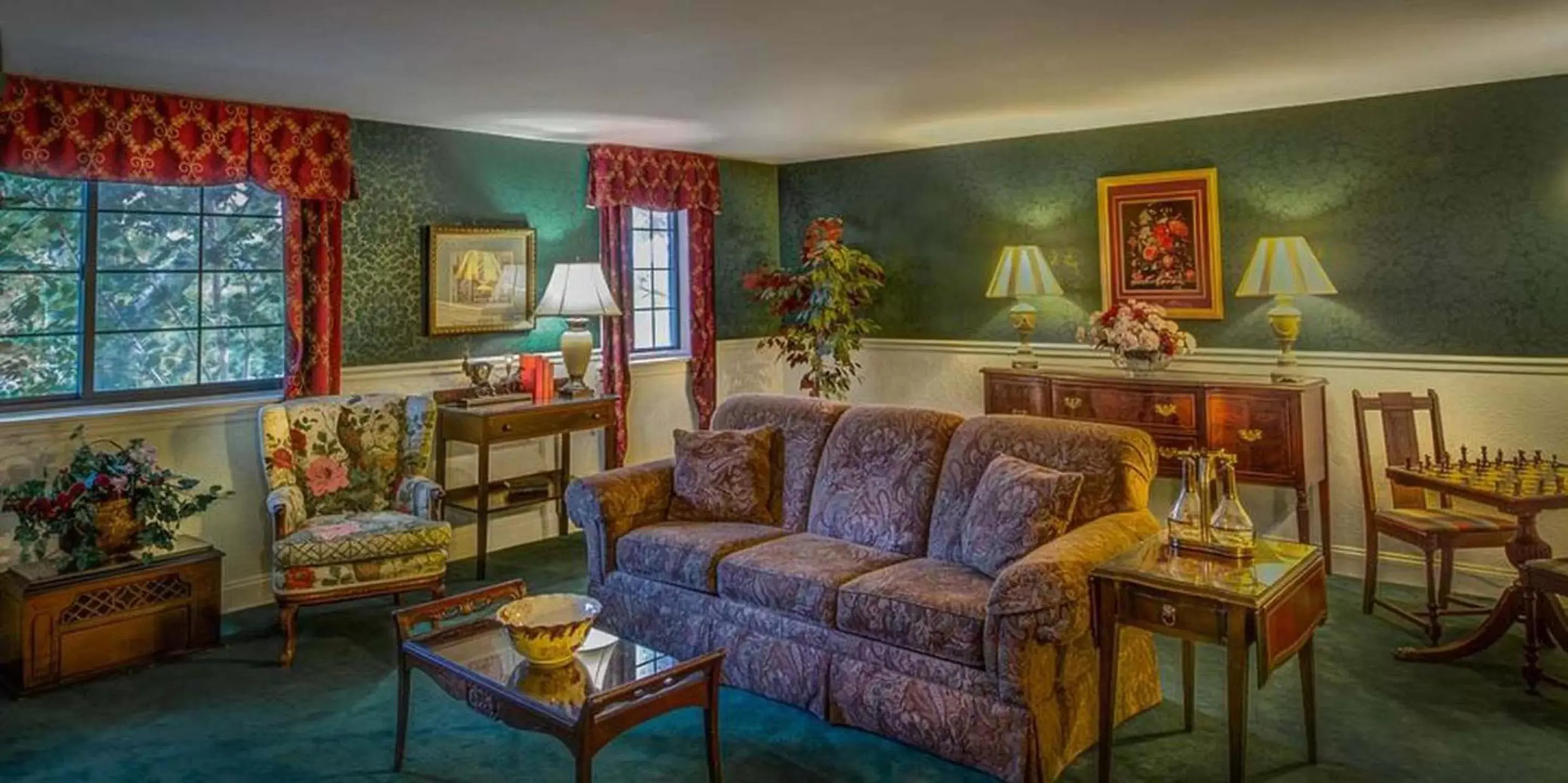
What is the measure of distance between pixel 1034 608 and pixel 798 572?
0.90 metres

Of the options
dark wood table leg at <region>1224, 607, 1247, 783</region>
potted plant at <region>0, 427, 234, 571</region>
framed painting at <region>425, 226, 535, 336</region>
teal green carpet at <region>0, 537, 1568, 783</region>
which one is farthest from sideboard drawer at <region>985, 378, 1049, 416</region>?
potted plant at <region>0, 427, 234, 571</region>

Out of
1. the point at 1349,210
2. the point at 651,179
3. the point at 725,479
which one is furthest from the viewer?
the point at 651,179

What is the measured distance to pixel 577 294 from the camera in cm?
525

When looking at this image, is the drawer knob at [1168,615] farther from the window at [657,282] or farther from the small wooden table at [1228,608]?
the window at [657,282]

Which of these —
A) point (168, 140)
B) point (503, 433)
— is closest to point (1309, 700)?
point (503, 433)

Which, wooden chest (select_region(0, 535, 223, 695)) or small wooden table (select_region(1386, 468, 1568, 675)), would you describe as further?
wooden chest (select_region(0, 535, 223, 695))

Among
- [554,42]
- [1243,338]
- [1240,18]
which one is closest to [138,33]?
[554,42]

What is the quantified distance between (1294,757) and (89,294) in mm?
4858

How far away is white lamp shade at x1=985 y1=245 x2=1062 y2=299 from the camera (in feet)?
17.9

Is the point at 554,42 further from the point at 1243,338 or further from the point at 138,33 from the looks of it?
the point at 1243,338

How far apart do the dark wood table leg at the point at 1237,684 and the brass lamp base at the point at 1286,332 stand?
2.62m

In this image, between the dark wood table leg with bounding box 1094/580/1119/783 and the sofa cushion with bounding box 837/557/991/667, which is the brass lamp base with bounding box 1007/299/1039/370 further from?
the dark wood table leg with bounding box 1094/580/1119/783

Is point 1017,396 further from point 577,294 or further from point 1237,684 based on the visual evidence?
point 1237,684

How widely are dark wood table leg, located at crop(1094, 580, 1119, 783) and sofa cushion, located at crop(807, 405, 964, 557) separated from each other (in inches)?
35.1
